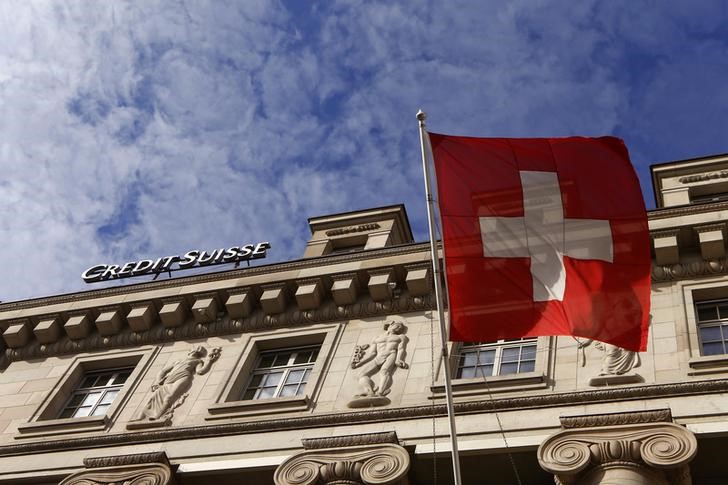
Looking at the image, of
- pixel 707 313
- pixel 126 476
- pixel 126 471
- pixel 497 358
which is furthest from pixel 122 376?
pixel 707 313

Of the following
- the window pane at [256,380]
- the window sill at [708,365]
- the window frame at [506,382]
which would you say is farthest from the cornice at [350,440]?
the window sill at [708,365]

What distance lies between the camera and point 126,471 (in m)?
21.1

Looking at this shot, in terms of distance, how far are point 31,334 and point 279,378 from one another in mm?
7983

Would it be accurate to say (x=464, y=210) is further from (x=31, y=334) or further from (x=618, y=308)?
(x=31, y=334)

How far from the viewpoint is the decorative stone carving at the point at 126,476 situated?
20.5 m

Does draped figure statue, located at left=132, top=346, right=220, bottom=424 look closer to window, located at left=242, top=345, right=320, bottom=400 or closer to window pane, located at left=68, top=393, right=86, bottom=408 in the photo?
window, located at left=242, top=345, right=320, bottom=400

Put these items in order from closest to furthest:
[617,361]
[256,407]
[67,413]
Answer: [617,361], [256,407], [67,413]

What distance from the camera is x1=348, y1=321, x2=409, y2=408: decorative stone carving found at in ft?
70.5

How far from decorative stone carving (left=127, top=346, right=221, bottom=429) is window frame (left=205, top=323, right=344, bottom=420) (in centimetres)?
88

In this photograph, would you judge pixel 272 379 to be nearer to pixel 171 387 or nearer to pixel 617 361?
pixel 171 387

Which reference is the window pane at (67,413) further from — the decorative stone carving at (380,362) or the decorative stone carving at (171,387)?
the decorative stone carving at (380,362)

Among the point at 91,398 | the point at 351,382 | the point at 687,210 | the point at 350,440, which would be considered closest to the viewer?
the point at 350,440

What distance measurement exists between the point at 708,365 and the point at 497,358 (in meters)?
4.69

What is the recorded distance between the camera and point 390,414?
810 inches
